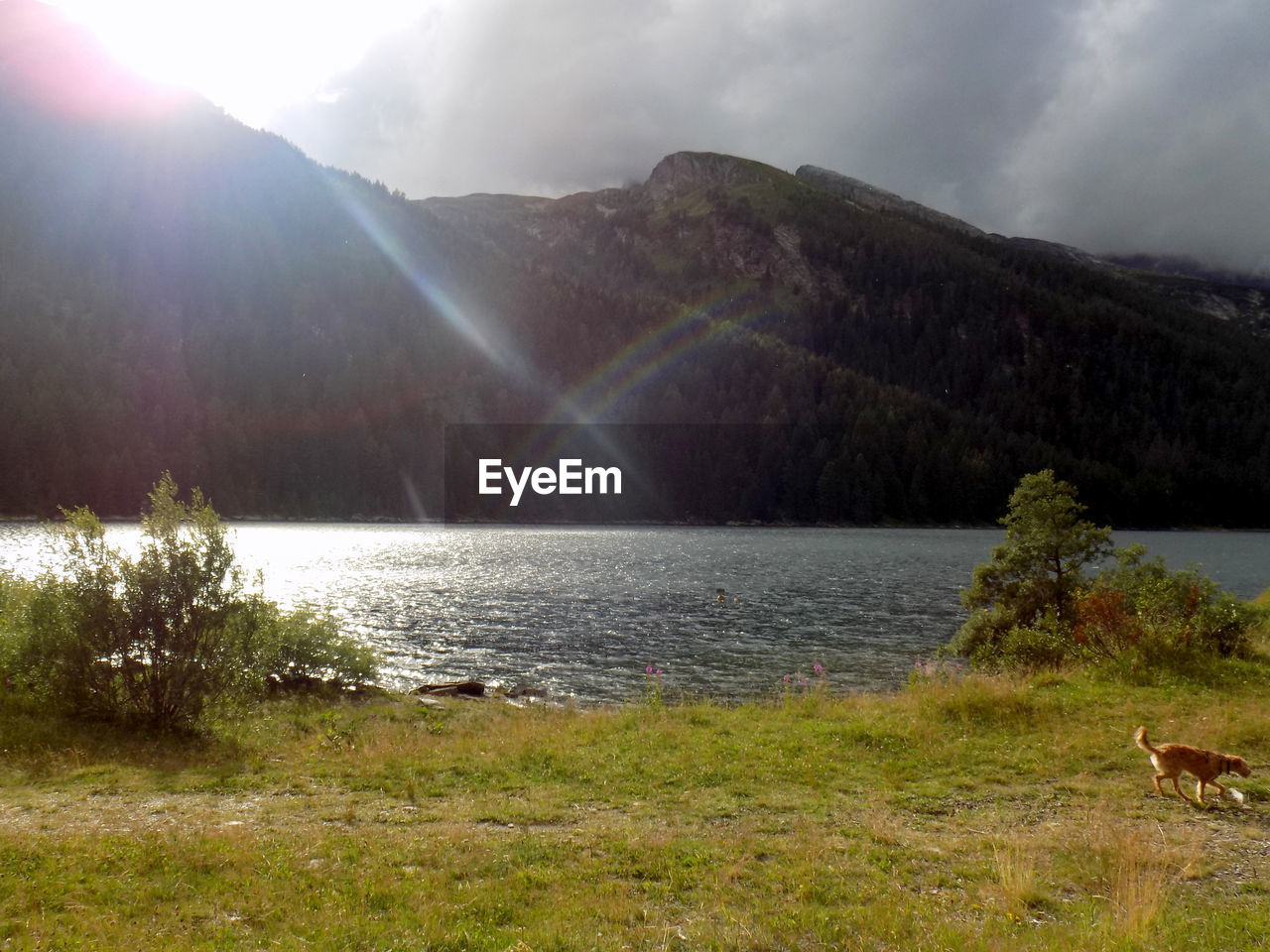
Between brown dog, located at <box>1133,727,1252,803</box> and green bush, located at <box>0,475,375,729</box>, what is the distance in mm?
19925

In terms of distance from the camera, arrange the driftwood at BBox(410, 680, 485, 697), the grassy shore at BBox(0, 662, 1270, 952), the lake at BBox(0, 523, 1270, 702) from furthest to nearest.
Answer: the lake at BBox(0, 523, 1270, 702)
the driftwood at BBox(410, 680, 485, 697)
the grassy shore at BBox(0, 662, 1270, 952)

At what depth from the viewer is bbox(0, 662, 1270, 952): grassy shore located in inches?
310

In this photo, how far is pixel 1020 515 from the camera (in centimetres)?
3089

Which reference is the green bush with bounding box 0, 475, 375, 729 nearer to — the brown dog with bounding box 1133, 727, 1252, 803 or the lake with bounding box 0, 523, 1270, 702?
the lake with bounding box 0, 523, 1270, 702

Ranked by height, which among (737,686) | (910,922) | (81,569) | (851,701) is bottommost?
(737,686)

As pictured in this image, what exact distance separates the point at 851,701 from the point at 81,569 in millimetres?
20199

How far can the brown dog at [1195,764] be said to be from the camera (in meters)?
11.7

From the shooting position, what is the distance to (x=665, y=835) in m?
10.9

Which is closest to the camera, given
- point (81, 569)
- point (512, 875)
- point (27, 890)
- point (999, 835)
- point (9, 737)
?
point (27, 890)

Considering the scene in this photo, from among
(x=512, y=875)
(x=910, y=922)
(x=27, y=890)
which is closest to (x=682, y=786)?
(x=512, y=875)

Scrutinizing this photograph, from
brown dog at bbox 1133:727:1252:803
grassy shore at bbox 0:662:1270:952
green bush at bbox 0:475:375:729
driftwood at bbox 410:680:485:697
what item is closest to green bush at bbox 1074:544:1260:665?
grassy shore at bbox 0:662:1270:952

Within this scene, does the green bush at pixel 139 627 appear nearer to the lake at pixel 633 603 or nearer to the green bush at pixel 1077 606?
the lake at pixel 633 603

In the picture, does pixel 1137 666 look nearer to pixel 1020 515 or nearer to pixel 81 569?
pixel 1020 515

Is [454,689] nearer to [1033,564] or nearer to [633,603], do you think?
[1033,564]
